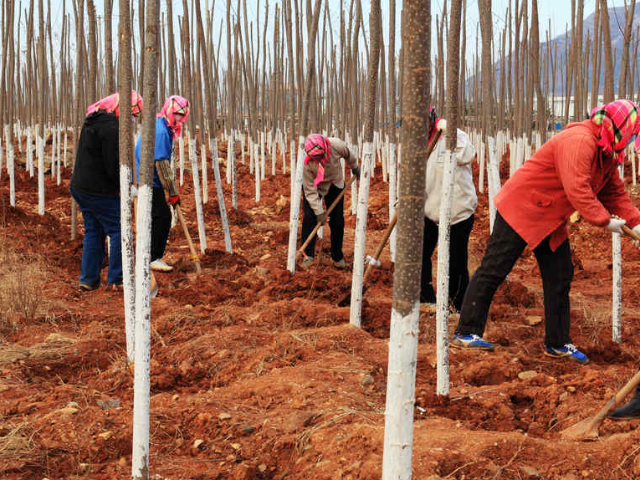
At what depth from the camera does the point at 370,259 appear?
3713 millimetres

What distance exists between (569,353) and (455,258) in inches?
42.8

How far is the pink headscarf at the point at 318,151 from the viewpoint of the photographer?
516 centimetres

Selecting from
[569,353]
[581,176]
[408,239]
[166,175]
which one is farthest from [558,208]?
[166,175]

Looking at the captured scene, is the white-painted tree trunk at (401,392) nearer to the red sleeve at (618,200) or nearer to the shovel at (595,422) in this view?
the shovel at (595,422)

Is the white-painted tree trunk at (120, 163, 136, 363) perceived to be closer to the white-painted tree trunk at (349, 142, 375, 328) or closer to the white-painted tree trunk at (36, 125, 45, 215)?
the white-painted tree trunk at (349, 142, 375, 328)

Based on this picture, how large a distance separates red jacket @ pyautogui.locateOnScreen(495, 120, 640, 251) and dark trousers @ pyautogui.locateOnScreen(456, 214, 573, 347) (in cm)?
7

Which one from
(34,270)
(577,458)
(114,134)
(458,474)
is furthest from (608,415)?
(34,270)

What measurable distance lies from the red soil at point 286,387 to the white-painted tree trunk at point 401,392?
38 centimetres

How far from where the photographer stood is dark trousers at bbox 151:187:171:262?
4879 millimetres

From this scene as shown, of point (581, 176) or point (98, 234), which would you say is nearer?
point (581, 176)

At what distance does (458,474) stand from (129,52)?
183 cm

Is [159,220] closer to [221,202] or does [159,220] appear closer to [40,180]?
Result: [221,202]

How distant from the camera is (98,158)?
4.58m

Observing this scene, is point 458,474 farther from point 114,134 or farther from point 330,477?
point 114,134
